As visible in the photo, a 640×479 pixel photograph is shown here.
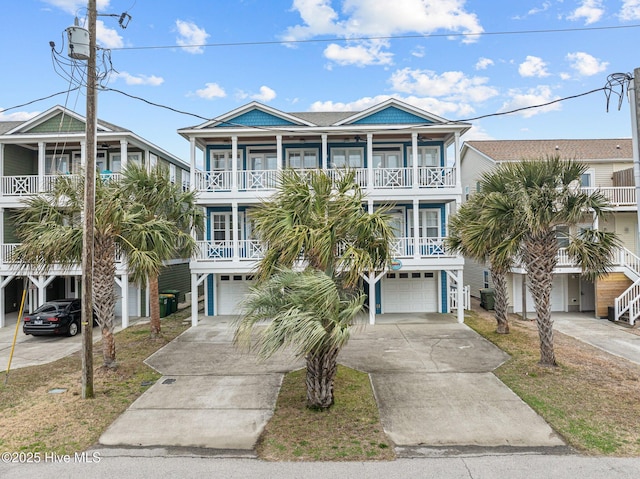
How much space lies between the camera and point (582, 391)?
26.3 feet

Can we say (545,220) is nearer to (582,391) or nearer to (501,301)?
(582,391)

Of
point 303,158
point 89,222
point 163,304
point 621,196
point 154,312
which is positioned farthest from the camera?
point 303,158

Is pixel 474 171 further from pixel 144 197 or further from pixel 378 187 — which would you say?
pixel 144 197

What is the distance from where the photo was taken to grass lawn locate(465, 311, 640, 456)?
614 cm

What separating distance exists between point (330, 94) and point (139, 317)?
15973 millimetres

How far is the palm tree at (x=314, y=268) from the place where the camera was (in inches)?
254

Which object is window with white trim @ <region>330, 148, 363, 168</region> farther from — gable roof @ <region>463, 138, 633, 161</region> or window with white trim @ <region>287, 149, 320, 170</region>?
gable roof @ <region>463, 138, 633, 161</region>

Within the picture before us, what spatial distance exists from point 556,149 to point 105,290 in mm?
21919

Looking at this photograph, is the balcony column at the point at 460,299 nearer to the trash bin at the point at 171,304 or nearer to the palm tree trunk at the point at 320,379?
the palm tree trunk at the point at 320,379

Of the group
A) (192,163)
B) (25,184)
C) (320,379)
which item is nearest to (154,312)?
(192,163)

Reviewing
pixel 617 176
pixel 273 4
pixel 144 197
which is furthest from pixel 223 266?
pixel 617 176

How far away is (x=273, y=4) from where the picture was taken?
15.3m

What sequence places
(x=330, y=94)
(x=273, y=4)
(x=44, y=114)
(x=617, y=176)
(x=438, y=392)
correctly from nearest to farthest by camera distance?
(x=438, y=392) → (x=273, y=4) → (x=44, y=114) → (x=617, y=176) → (x=330, y=94)

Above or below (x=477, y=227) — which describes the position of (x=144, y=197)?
above
